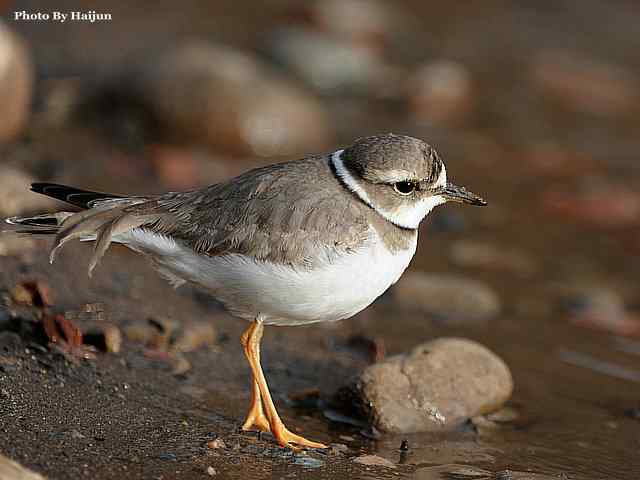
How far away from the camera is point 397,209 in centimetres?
569

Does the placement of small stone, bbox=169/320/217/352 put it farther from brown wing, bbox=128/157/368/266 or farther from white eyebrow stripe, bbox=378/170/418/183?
white eyebrow stripe, bbox=378/170/418/183

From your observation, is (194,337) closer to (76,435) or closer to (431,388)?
(431,388)

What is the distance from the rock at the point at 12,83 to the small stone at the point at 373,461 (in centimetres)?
605

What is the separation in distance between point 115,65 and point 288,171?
24.6 ft

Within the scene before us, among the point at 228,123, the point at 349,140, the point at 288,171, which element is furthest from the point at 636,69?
the point at 288,171

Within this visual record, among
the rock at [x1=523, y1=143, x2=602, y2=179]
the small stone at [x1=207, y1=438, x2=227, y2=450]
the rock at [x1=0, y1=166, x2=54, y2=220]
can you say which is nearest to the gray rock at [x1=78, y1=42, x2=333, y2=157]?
the rock at [x1=523, y1=143, x2=602, y2=179]

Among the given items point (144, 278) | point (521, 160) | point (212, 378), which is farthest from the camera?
point (521, 160)

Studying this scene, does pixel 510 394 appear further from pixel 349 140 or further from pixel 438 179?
pixel 349 140

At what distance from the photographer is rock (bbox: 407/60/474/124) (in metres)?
13.6

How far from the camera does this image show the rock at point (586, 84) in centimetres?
1434

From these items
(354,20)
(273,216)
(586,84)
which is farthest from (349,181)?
(354,20)

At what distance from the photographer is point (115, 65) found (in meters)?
12.6

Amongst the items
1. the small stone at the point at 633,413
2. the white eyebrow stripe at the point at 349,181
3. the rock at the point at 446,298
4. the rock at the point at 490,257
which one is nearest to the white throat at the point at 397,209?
the white eyebrow stripe at the point at 349,181

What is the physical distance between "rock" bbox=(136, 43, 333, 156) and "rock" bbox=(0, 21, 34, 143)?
1.70 meters
